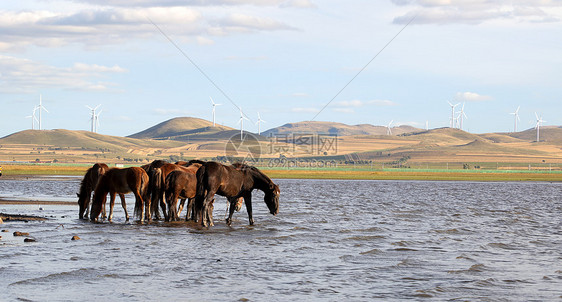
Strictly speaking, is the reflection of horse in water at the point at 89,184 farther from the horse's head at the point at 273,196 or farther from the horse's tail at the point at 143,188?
the horse's head at the point at 273,196

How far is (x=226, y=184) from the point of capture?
809 inches

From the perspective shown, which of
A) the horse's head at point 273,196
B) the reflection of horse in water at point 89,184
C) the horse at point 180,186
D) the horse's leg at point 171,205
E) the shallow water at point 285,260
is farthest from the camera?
the reflection of horse in water at point 89,184

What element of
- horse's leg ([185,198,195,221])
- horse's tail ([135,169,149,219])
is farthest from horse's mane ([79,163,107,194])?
horse's leg ([185,198,195,221])

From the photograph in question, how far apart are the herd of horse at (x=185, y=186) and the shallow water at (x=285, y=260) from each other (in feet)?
2.30

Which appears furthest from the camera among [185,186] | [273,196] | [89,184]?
[89,184]

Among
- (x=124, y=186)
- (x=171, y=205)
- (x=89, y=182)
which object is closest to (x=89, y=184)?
(x=89, y=182)

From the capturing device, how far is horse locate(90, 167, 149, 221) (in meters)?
21.4

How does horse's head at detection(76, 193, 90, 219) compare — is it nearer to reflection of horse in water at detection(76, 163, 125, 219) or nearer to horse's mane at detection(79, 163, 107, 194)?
reflection of horse in water at detection(76, 163, 125, 219)

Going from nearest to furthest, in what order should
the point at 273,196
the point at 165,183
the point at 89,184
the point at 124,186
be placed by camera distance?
the point at 165,183
the point at 124,186
the point at 273,196
the point at 89,184

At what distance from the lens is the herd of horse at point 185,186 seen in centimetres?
2045

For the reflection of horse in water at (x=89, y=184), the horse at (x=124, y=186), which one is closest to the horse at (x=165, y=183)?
the horse at (x=124, y=186)

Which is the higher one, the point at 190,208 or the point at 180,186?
the point at 180,186

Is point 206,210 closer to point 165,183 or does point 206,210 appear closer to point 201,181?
point 201,181

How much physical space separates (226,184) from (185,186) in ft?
5.13
